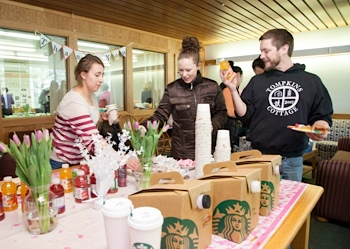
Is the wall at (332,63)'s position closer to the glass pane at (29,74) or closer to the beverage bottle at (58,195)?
the glass pane at (29,74)

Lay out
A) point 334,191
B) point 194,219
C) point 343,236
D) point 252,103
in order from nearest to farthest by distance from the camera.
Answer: point 194,219 < point 252,103 < point 343,236 < point 334,191

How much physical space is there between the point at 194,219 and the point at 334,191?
2287 millimetres

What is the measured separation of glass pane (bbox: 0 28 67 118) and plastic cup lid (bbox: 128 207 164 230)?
3.44 m

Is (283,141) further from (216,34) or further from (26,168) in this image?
(216,34)

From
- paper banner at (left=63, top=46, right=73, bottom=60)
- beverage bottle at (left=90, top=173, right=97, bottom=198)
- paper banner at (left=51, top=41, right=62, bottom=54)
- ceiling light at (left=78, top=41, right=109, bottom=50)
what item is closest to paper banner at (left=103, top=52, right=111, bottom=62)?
ceiling light at (left=78, top=41, right=109, bottom=50)

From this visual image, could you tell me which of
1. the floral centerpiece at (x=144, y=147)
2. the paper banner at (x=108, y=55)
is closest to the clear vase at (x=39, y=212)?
the floral centerpiece at (x=144, y=147)

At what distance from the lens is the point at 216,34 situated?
207 inches

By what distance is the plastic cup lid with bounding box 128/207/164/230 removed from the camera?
1.87 ft

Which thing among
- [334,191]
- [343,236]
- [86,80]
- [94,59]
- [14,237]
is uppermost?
[94,59]

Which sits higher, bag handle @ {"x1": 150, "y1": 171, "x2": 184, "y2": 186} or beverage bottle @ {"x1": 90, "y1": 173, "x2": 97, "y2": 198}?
bag handle @ {"x1": 150, "y1": 171, "x2": 184, "y2": 186}

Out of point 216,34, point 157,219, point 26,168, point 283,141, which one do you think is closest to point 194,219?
point 157,219

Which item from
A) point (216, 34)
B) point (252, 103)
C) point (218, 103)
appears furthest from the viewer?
point (216, 34)

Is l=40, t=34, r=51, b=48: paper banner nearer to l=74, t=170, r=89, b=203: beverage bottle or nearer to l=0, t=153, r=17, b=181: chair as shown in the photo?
l=0, t=153, r=17, b=181: chair

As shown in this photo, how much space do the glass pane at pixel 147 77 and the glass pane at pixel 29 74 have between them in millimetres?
1475
